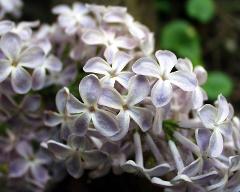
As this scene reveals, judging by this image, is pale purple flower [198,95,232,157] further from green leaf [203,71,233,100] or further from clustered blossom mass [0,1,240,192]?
green leaf [203,71,233,100]

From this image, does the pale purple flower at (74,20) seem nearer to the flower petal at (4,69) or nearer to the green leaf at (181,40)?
the flower petal at (4,69)

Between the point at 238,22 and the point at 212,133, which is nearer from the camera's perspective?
the point at 212,133

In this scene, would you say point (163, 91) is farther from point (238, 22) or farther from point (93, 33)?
point (238, 22)

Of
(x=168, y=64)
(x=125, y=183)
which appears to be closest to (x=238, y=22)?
(x=125, y=183)

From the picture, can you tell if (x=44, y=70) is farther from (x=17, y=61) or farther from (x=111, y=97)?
(x=111, y=97)

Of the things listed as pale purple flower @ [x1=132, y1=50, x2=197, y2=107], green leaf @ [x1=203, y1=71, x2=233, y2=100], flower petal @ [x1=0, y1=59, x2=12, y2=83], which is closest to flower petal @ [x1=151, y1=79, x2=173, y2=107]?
pale purple flower @ [x1=132, y1=50, x2=197, y2=107]

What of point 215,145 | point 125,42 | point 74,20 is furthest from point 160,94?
point 74,20
